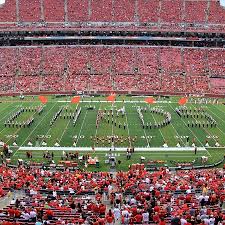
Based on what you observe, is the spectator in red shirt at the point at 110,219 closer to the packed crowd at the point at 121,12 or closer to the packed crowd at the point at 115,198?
the packed crowd at the point at 115,198

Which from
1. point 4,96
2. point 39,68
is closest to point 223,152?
point 4,96

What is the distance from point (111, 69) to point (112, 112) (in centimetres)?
1792

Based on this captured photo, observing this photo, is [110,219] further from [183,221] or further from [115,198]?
[115,198]

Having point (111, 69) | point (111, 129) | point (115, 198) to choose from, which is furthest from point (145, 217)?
point (111, 69)

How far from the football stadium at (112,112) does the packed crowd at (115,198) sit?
0.05 meters

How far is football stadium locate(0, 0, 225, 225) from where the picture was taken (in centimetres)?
1424

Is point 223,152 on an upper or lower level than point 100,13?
lower

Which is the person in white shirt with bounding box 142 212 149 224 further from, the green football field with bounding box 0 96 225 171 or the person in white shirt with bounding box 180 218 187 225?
the green football field with bounding box 0 96 225 171

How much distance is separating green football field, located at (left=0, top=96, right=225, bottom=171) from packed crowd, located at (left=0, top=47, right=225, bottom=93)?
27.0 ft

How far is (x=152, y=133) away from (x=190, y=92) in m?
19.4

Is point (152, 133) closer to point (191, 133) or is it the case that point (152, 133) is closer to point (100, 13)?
point (191, 133)

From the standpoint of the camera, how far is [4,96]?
45.3 meters

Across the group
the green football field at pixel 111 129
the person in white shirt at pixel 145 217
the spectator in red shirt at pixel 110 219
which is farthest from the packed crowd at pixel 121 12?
the person in white shirt at pixel 145 217

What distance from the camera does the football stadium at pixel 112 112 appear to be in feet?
46.7
